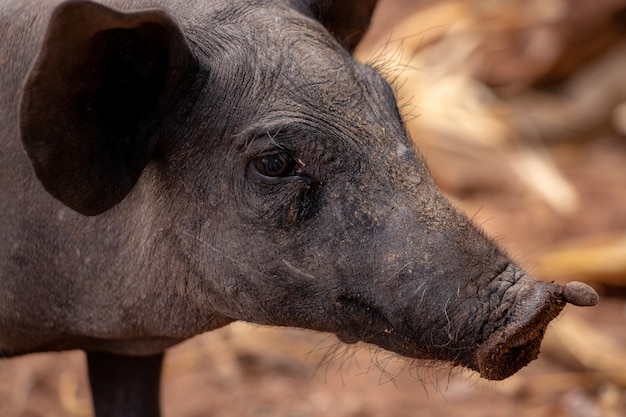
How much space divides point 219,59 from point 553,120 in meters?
5.82

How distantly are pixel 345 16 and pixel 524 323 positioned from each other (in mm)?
1459

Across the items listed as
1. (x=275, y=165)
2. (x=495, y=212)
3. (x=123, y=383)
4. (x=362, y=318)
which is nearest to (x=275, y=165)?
(x=275, y=165)

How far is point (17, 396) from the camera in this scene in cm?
542

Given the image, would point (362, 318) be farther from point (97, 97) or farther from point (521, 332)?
point (97, 97)

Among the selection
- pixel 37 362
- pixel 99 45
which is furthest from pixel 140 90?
pixel 37 362

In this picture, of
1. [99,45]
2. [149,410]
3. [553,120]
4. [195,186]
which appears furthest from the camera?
[553,120]

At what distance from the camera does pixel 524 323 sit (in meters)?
2.69

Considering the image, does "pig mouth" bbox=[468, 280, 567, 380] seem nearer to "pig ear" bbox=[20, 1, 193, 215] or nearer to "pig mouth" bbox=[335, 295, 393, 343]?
"pig mouth" bbox=[335, 295, 393, 343]

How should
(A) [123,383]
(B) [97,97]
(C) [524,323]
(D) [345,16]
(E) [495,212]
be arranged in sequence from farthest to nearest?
(E) [495,212] → (A) [123,383] → (D) [345,16] → (B) [97,97] → (C) [524,323]

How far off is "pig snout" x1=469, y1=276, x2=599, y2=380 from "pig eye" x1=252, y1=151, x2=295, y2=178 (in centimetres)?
69

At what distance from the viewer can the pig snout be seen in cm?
271

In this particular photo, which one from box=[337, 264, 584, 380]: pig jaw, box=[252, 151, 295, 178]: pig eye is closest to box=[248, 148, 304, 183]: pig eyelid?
box=[252, 151, 295, 178]: pig eye

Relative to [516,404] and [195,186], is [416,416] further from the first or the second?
[195,186]

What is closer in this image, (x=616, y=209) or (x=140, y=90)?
(x=140, y=90)
